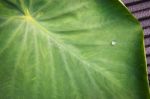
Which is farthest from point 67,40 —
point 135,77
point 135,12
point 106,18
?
point 135,12

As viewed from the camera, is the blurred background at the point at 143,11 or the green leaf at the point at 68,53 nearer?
the green leaf at the point at 68,53

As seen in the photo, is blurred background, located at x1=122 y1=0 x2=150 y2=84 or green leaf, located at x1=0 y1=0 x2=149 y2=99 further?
blurred background, located at x1=122 y1=0 x2=150 y2=84

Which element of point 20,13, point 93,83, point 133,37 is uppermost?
point 20,13

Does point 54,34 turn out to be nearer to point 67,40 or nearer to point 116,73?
point 67,40

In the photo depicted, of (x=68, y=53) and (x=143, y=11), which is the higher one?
(x=143, y=11)

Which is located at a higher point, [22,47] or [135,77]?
[22,47]

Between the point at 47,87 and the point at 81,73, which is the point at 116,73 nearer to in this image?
the point at 81,73

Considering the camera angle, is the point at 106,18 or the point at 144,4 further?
the point at 144,4

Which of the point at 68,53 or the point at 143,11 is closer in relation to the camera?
the point at 68,53
